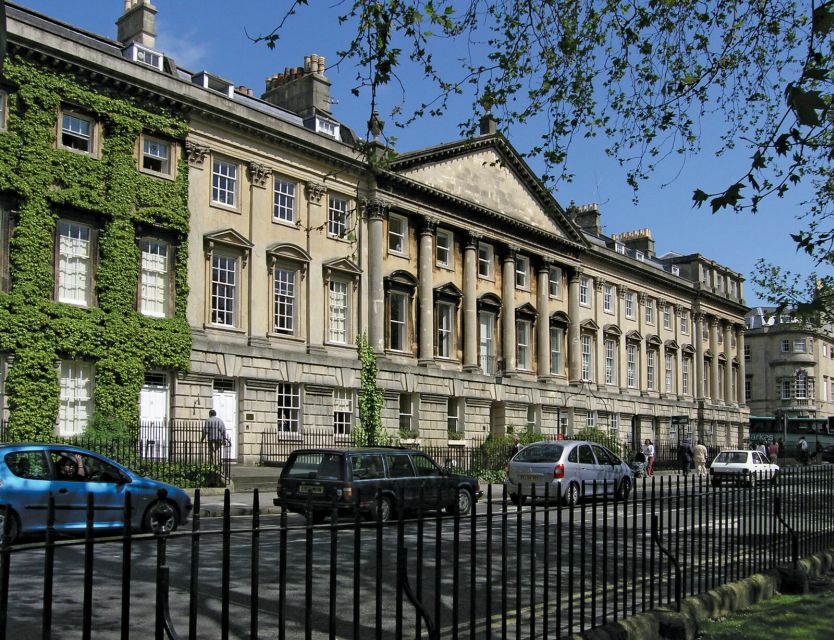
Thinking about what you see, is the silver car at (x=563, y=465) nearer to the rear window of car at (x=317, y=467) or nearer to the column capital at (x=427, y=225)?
the rear window of car at (x=317, y=467)

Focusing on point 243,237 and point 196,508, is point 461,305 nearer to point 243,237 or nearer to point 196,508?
point 243,237

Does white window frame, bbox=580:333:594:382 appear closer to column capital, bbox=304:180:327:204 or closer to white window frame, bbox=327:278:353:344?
white window frame, bbox=327:278:353:344

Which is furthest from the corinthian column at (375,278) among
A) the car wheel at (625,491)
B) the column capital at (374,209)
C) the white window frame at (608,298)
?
the car wheel at (625,491)

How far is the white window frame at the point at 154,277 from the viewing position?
2752 centimetres

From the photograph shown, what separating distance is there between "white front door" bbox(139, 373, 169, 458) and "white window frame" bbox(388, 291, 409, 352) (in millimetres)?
11292

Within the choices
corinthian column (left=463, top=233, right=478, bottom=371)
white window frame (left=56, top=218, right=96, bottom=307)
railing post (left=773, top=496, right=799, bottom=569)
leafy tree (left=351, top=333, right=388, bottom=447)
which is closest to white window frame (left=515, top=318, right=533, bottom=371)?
corinthian column (left=463, top=233, right=478, bottom=371)

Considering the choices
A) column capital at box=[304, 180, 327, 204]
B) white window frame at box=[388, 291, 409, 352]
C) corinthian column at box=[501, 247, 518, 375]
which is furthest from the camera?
corinthian column at box=[501, 247, 518, 375]

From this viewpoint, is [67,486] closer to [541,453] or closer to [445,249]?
[541,453]

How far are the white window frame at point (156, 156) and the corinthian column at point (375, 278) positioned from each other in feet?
30.4

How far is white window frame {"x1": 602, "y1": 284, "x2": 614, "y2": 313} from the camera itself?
172 feet

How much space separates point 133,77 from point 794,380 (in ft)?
264

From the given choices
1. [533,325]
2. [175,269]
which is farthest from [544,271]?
[175,269]

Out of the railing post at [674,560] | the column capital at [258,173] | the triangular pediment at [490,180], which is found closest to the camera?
the railing post at [674,560]

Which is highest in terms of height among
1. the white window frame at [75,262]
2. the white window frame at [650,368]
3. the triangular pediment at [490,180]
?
the triangular pediment at [490,180]
